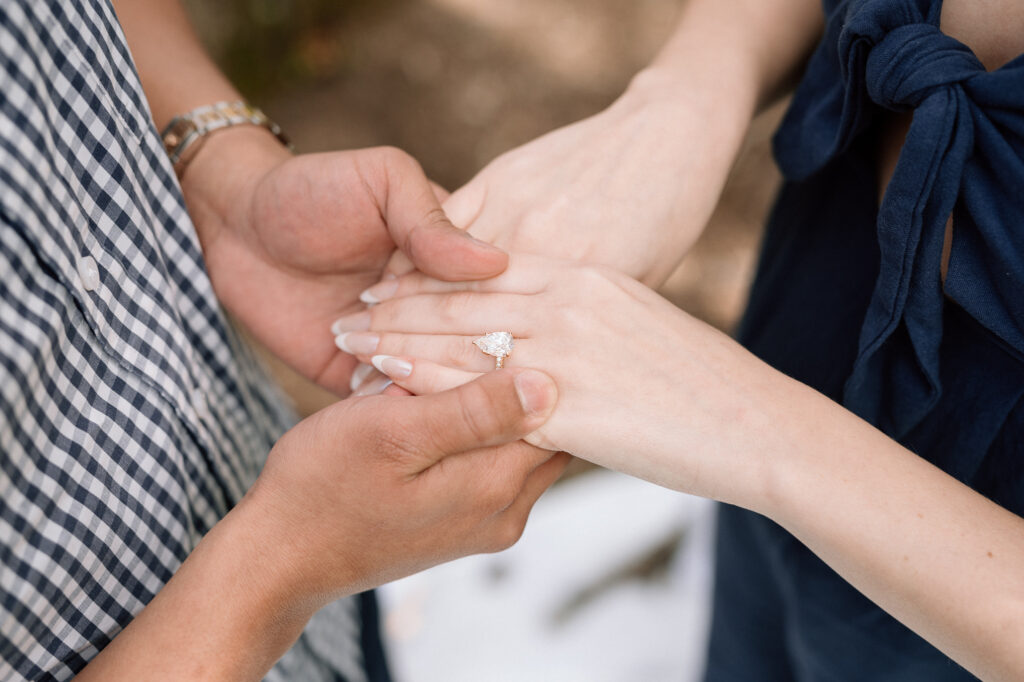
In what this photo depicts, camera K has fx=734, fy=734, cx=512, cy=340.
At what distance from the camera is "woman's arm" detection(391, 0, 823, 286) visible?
1.08 m

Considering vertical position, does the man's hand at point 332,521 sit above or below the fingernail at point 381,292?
below

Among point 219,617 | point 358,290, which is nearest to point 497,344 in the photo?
point 358,290

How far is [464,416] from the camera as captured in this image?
32.5 inches

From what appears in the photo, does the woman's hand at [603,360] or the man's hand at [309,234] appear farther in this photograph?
the man's hand at [309,234]

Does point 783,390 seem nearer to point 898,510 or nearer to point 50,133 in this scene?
point 898,510

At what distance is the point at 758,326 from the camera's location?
1.21 meters

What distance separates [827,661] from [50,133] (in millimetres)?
1213

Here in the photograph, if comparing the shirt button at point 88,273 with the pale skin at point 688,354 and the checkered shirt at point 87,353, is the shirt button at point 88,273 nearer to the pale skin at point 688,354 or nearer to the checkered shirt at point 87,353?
the checkered shirt at point 87,353

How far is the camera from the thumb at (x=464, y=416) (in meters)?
0.82

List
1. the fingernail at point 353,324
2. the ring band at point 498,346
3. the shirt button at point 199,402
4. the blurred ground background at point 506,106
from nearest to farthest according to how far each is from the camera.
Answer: the shirt button at point 199,402, the ring band at point 498,346, the fingernail at point 353,324, the blurred ground background at point 506,106

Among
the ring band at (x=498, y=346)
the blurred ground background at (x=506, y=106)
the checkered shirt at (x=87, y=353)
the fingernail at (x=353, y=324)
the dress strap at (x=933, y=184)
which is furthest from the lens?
the blurred ground background at (x=506, y=106)

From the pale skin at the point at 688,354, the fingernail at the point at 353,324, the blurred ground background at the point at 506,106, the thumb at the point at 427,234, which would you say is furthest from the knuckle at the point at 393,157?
the blurred ground background at the point at 506,106

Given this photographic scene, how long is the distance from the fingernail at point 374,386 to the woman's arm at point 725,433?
0.04 m

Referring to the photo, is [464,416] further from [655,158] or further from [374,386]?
[655,158]
